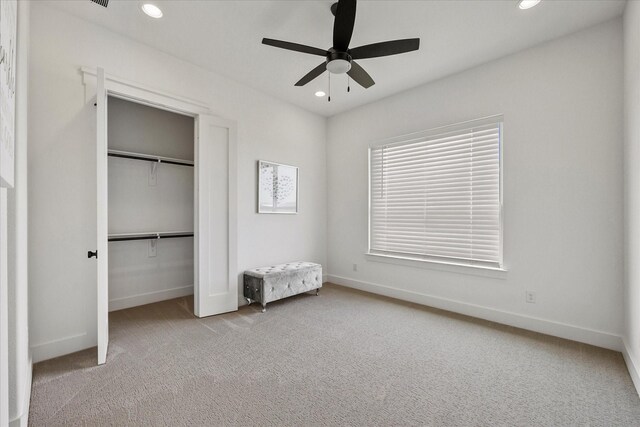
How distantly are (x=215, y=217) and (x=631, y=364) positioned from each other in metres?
4.10

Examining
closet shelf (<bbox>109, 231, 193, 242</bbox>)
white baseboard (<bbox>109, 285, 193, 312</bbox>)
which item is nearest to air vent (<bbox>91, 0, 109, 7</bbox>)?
closet shelf (<bbox>109, 231, 193, 242</bbox>)

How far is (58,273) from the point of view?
262cm

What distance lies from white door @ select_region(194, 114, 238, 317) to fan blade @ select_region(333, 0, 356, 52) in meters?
1.90

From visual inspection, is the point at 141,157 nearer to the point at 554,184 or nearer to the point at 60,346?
the point at 60,346

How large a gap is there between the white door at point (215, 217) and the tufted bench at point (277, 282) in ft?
0.70

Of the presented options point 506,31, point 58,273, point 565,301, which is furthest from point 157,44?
point 565,301

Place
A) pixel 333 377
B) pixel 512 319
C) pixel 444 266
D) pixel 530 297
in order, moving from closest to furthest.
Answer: pixel 333 377 → pixel 530 297 → pixel 512 319 → pixel 444 266

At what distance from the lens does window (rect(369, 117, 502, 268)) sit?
3.46 metres

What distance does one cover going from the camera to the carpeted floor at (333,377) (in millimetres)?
1863

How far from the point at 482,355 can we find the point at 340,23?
2980 mm

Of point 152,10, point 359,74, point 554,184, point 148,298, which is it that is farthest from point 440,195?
point 148,298

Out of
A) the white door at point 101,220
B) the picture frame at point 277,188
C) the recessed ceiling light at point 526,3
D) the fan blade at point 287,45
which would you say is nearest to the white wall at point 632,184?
the recessed ceiling light at point 526,3

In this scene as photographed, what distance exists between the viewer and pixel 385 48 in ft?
7.95

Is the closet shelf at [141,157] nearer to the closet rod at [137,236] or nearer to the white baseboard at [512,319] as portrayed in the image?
the closet rod at [137,236]
